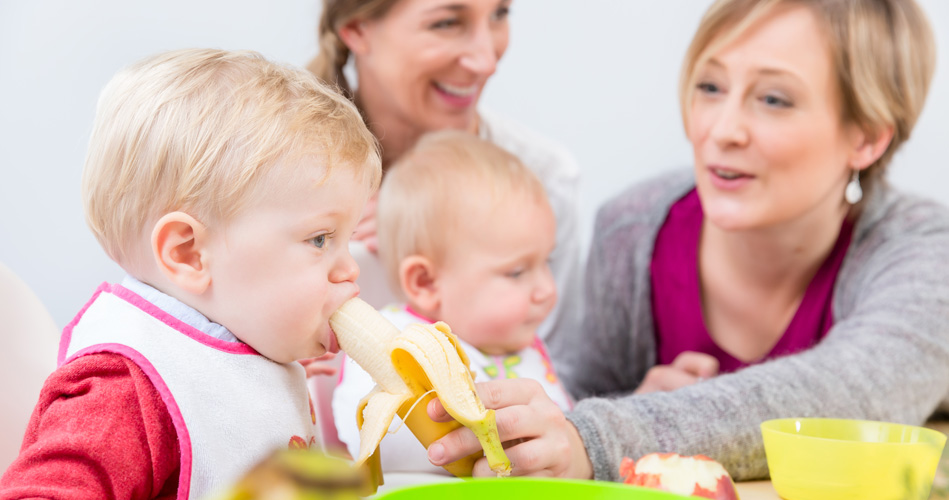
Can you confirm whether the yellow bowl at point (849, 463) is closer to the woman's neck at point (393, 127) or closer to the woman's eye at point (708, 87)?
the woman's eye at point (708, 87)

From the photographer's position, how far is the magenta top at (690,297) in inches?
58.6

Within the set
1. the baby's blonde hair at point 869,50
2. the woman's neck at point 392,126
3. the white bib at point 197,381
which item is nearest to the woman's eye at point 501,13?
the woman's neck at point 392,126

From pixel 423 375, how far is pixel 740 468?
1.54 ft

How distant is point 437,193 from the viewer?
1213 millimetres

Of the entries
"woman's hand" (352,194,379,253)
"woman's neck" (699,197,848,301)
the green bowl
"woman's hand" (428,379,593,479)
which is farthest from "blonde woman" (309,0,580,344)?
the green bowl

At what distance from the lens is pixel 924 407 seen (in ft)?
3.92

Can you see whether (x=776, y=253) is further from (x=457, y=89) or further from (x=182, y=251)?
(x=182, y=251)

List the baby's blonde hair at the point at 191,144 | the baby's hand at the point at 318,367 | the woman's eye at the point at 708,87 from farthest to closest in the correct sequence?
the woman's eye at the point at 708,87
the baby's hand at the point at 318,367
the baby's blonde hair at the point at 191,144

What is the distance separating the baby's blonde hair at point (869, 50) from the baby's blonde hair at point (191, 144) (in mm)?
902

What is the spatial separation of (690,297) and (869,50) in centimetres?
53

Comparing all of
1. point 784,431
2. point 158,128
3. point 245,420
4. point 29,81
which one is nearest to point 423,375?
point 245,420

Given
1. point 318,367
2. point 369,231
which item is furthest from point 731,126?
point 318,367

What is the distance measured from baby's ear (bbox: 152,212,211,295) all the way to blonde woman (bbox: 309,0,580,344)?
0.81m

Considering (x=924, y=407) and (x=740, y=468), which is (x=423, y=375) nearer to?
(x=740, y=468)
